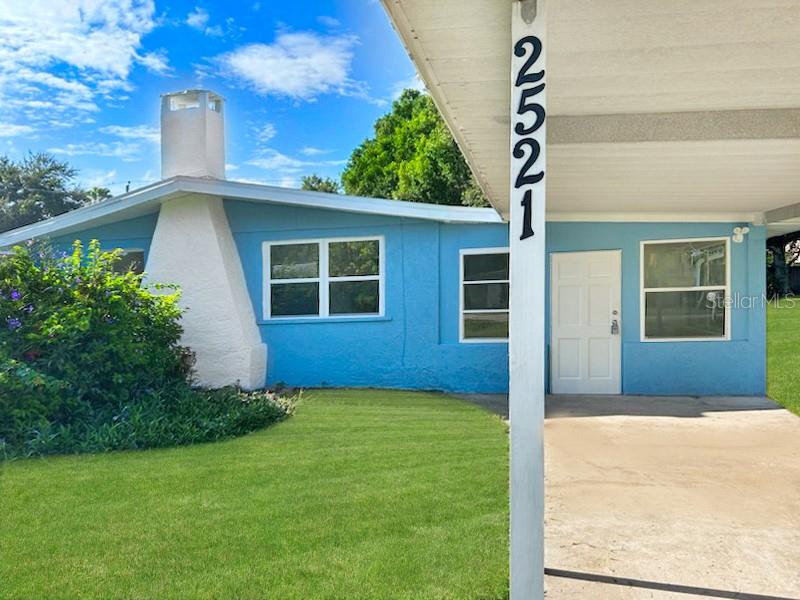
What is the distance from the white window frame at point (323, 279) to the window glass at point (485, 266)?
1.34 meters

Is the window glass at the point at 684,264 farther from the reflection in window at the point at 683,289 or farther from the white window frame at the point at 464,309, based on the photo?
the white window frame at the point at 464,309

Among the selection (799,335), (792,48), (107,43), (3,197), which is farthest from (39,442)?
(3,197)

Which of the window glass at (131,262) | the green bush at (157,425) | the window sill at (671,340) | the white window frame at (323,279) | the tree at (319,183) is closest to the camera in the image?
the green bush at (157,425)

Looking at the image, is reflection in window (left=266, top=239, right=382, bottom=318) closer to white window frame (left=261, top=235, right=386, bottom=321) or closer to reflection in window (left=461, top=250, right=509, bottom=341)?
white window frame (left=261, top=235, right=386, bottom=321)

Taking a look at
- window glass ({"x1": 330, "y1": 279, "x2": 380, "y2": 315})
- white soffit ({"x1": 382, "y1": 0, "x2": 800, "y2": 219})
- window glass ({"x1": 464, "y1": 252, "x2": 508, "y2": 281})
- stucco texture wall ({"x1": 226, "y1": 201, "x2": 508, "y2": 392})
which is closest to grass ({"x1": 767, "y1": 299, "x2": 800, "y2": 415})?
window glass ({"x1": 464, "y1": 252, "x2": 508, "y2": 281})

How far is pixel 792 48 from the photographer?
3455mm

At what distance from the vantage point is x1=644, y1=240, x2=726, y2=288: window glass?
9375 millimetres

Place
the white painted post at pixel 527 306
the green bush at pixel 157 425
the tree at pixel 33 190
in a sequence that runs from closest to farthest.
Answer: the white painted post at pixel 527 306 < the green bush at pixel 157 425 < the tree at pixel 33 190

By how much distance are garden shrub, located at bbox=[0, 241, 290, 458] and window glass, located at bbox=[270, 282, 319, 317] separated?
2.27 meters

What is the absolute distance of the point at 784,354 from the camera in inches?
571

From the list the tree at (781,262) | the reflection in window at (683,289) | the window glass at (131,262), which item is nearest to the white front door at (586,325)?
the reflection in window at (683,289)

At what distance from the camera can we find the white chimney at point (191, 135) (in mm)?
10961

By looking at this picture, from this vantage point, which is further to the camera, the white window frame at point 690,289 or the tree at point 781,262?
the tree at point 781,262
